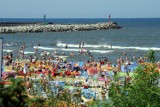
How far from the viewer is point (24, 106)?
157 inches

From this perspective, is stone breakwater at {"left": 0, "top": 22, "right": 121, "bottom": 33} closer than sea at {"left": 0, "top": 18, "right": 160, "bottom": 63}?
No

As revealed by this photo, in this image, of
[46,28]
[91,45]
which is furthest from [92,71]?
[46,28]

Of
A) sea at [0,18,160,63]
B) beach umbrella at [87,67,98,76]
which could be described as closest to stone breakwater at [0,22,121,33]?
sea at [0,18,160,63]

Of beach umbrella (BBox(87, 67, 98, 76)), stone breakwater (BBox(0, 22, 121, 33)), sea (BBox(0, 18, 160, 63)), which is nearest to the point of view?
beach umbrella (BBox(87, 67, 98, 76))

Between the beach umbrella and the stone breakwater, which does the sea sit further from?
the beach umbrella

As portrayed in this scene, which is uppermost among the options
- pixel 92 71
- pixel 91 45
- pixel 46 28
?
pixel 92 71

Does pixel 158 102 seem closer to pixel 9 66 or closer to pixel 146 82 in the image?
pixel 146 82

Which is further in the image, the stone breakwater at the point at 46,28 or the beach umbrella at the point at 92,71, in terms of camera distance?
the stone breakwater at the point at 46,28

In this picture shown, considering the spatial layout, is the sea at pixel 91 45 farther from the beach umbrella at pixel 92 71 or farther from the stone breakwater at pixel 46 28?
the beach umbrella at pixel 92 71

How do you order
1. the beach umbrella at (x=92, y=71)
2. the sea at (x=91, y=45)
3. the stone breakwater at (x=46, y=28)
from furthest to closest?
1. the stone breakwater at (x=46, y=28)
2. the sea at (x=91, y=45)
3. the beach umbrella at (x=92, y=71)

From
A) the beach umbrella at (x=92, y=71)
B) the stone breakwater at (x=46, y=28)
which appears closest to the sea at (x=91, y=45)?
the stone breakwater at (x=46, y=28)

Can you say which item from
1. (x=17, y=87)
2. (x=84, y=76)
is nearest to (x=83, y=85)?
(x=84, y=76)

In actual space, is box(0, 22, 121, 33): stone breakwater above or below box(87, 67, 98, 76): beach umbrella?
below

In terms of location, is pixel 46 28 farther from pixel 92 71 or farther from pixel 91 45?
pixel 92 71
